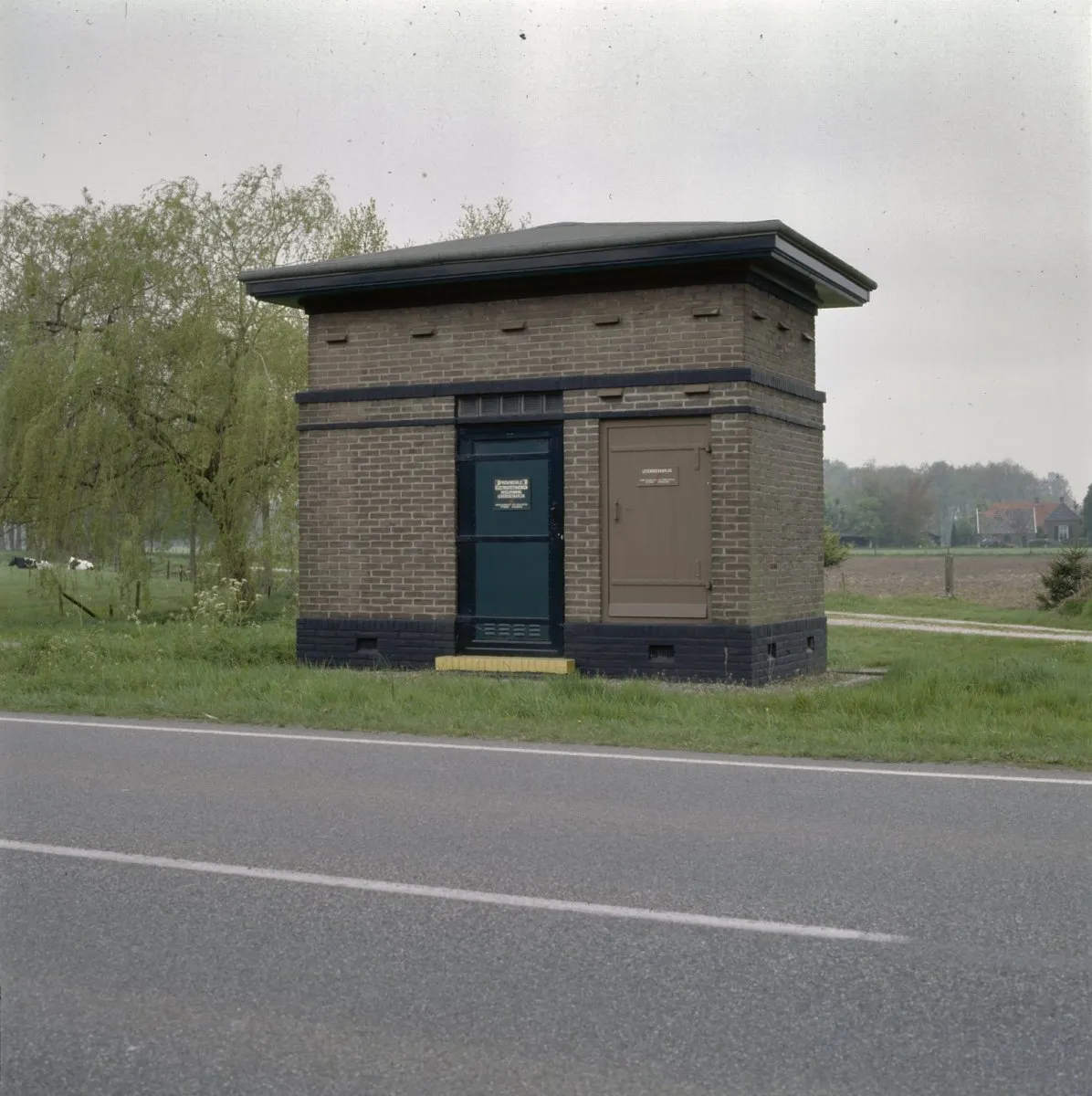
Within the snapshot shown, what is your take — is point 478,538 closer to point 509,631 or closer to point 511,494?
point 511,494

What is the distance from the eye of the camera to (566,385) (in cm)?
1612

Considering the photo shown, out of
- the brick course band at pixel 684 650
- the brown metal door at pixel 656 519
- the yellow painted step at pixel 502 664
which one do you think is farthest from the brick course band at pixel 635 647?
the brown metal door at pixel 656 519

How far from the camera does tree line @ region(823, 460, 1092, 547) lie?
10612 cm

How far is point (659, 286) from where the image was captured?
621 inches

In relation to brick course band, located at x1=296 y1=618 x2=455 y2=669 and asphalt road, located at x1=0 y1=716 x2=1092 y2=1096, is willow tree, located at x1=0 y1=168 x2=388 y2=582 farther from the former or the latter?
asphalt road, located at x1=0 y1=716 x2=1092 y2=1096

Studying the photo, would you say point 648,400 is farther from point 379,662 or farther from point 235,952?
point 235,952

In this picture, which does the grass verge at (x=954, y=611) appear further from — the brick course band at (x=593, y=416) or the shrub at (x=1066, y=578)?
the brick course band at (x=593, y=416)

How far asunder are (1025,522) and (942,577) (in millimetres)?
63623

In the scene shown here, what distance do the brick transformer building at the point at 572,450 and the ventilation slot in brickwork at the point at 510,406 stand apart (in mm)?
32

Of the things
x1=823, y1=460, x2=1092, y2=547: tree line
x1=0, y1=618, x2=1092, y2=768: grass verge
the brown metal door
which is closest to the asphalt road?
x1=0, y1=618, x2=1092, y2=768: grass verge


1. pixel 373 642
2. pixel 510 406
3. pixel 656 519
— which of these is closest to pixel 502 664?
pixel 373 642

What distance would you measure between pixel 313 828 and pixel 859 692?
6736mm

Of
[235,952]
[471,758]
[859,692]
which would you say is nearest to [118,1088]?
[235,952]

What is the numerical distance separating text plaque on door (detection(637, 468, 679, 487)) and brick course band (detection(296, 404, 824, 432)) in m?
0.56
